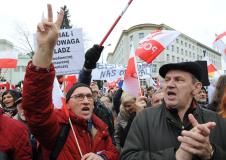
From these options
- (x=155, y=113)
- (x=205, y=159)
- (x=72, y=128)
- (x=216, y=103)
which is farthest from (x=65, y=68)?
(x=205, y=159)

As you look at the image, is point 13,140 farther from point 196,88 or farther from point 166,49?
point 166,49

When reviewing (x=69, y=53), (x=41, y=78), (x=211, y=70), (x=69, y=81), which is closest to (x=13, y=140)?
(x=41, y=78)

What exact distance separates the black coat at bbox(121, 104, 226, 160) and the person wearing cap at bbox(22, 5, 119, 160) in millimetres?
428

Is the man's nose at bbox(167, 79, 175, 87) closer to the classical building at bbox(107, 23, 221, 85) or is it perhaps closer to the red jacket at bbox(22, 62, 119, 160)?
the red jacket at bbox(22, 62, 119, 160)

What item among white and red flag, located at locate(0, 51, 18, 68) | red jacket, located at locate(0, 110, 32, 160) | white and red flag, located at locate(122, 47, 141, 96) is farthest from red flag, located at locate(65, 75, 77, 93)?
white and red flag, located at locate(0, 51, 18, 68)

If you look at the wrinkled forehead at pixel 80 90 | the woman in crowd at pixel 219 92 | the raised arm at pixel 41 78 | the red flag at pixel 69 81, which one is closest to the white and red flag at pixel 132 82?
the red flag at pixel 69 81

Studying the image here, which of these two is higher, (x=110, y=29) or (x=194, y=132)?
(x=110, y=29)

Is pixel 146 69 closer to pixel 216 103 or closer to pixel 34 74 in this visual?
pixel 216 103

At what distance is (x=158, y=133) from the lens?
101 inches

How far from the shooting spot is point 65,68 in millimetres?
4035

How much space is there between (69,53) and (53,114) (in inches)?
66.6

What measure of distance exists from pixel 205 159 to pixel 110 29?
208 centimetres

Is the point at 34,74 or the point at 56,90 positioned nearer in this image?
→ the point at 34,74

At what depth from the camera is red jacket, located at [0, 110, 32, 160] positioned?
232 cm
